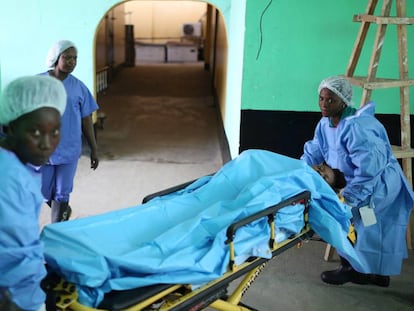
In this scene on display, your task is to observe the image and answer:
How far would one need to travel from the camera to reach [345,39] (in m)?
4.05

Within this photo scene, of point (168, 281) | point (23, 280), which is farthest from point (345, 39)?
point (23, 280)

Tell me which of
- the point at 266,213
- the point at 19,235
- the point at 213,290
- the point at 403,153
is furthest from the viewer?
the point at 403,153

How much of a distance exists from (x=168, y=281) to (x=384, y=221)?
5.45 feet

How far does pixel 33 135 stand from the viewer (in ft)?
5.08

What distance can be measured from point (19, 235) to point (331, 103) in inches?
73.5

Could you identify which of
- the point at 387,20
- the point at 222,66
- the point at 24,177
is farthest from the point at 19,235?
the point at 222,66

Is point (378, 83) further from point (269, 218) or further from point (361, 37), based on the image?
point (269, 218)

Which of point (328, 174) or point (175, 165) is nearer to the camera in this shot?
point (328, 174)

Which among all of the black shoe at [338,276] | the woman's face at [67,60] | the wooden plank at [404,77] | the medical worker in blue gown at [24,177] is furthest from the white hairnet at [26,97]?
the wooden plank at [404,77]

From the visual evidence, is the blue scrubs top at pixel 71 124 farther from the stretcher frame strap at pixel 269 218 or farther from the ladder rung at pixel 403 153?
the ladder rung at pixel 403 153

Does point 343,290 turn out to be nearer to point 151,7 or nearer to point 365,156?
point 365,156

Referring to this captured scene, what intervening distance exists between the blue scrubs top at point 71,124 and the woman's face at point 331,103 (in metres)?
1.50

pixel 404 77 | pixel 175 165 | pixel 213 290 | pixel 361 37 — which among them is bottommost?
pixel 175 165

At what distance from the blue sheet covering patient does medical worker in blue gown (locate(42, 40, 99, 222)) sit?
1.03 m
